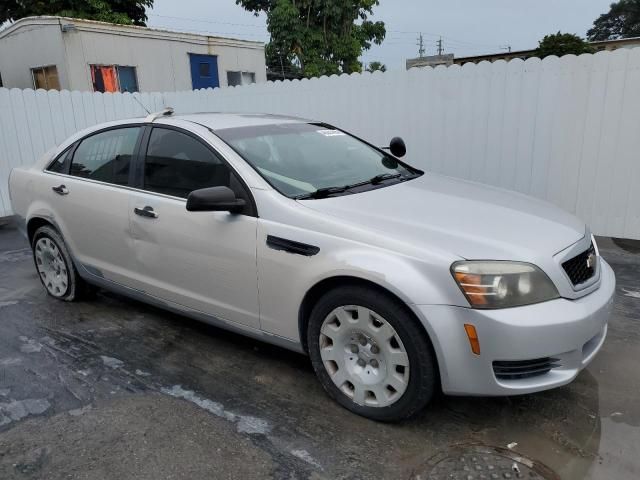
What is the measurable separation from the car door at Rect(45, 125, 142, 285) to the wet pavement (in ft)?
2.04

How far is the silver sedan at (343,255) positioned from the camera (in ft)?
7.80

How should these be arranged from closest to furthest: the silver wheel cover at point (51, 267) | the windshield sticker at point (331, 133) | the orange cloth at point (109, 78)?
the windshield sticker at point (331, 133), the silver wheel cover at point (51, 267), the orange cloth at point (109, 78)

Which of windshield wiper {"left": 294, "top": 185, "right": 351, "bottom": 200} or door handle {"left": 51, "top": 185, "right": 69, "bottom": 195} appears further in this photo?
door handle {"left": 51, "top": 185, "right": 69, "bottom": 195}

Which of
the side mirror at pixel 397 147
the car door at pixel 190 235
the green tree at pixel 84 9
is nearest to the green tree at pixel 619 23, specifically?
the green tree at pixel 84 9

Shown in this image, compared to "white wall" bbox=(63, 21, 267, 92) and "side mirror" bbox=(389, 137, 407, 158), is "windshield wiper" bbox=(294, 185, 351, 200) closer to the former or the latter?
"side mirror" bbox=(389, 137, 407, 158)

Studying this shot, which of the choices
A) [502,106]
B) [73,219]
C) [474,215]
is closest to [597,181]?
[502,106]

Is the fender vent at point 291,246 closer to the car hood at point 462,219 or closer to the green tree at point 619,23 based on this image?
the car hood at point 462,219

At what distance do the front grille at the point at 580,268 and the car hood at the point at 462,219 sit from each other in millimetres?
86

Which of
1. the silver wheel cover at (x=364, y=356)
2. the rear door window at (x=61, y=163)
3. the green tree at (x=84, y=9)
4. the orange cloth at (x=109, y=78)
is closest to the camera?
the silver wheel cover at (x=364, y=356)

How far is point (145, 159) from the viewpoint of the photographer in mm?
3660

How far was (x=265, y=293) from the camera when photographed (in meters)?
2.94

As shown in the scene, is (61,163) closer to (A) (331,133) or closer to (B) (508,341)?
(A) (331,133)

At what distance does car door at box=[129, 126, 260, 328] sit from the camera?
302 cm

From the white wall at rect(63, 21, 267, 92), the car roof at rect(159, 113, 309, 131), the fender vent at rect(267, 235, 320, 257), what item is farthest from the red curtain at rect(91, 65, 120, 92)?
the fender vent at rect(267, 235, 320, 257)
